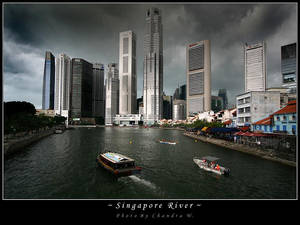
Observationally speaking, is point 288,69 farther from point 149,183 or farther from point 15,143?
point 15,143

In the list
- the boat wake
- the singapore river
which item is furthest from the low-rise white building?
the boat wake

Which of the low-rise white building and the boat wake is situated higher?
the low-rise white building

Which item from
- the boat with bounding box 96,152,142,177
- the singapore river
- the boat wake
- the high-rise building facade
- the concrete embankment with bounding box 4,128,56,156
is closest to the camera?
the singapore river

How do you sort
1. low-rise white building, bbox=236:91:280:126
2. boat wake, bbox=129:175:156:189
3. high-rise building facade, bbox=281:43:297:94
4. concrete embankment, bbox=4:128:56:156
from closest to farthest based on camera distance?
concrete embankment, bbox=4:128:56:156
boat wake, bbox=129:175:156:189
low-rise white building, bbox=236:91:280:126
high-rise building facade, bbox=281:43:297:94

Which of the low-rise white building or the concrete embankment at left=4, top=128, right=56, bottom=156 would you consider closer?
the concrete embankment at left=4, top=128, right=56, bottom=156

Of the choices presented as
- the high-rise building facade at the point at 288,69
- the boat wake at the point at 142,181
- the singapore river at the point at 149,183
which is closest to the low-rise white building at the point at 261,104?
the singapore river at the point at 149,183

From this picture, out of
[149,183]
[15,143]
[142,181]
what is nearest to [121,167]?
[142,181]

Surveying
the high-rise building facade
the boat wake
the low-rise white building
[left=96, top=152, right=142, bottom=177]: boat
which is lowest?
the boat wake

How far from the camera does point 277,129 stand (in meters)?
35.2

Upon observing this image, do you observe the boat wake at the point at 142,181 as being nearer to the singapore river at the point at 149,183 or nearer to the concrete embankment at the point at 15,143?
the singapore river at the point at 149,183

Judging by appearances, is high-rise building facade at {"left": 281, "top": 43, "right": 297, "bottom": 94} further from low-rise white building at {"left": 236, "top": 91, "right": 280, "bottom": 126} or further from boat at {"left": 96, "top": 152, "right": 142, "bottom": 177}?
boat at {"left": 96, "top": 152, "right": 142, "bottom": 177}

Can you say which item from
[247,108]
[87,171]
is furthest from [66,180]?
[247,108]
